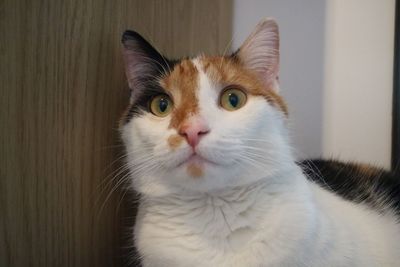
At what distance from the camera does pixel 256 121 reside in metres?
0.88

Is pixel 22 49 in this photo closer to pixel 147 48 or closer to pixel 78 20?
pixel 78 20

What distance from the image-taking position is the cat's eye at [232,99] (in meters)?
0.91

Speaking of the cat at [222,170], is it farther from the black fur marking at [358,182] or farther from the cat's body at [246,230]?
the black fur marking at [358,182]

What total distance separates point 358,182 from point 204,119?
0.86 m

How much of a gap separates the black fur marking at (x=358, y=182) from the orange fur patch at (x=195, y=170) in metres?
0.56

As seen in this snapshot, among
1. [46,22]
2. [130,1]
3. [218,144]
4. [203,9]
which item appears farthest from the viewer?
[203,9]

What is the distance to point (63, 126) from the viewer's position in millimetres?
962

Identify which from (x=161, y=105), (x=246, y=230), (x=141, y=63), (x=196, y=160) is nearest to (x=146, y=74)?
(x=141, y=63)

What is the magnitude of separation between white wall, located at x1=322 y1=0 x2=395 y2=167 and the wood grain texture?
1.03 meters

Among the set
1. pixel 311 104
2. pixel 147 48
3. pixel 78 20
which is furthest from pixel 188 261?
pixel 311 104

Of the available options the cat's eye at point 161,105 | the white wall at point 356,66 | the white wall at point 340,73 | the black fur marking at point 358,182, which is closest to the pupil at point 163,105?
the cat's eye at point 161,105

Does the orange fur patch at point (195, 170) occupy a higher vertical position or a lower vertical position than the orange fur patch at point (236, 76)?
lower

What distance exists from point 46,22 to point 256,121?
557 millimetres

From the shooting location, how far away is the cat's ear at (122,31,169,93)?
1005 millimetres
